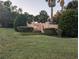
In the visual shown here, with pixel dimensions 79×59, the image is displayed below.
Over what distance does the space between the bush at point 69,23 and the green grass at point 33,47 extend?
6 centimetres

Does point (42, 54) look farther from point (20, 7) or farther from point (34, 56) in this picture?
point (20, 7)

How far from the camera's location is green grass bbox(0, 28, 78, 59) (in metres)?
1.45

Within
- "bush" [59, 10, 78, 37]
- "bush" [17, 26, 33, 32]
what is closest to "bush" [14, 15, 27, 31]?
"bush" [17, 26, 33, 32]

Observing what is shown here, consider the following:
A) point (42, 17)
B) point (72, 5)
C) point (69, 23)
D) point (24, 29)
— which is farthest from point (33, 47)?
point (72, 5)

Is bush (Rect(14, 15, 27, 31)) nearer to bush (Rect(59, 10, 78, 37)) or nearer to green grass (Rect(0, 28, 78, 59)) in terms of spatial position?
green grass (Rect(0, 28, 78, 59))

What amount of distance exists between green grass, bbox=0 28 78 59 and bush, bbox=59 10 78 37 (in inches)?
2.5

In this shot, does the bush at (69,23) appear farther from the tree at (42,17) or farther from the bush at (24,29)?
the bush at (24,29)

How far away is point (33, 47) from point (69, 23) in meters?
0.39

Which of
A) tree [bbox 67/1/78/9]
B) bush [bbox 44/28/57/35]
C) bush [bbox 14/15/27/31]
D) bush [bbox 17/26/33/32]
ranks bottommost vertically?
bush [bbox 44/28/57/35]

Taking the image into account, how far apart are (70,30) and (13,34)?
51 centimetres

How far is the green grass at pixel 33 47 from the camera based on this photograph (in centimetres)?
145

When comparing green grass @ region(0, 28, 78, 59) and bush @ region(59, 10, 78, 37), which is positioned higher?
bush @ region(59, 10, 78, 37)

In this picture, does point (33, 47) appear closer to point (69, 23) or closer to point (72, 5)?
point (69, 23)

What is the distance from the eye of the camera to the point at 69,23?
1.54 m
